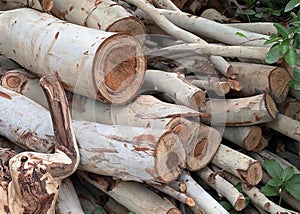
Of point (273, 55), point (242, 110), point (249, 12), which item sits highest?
point (273, 55)

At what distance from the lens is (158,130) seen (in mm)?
1810

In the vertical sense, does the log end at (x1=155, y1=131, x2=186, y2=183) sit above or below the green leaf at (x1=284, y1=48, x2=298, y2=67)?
below

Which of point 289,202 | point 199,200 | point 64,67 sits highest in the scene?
point 64,67

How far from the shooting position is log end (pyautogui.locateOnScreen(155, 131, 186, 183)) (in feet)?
5.75

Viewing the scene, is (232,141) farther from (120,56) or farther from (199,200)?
(120,56)

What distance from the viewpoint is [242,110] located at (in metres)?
2.14

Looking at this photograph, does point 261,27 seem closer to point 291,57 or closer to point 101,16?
point 291,57

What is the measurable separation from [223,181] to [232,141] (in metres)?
0.23

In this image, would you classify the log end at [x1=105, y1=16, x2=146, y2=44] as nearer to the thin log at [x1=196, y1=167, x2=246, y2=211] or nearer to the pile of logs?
the pile of logs

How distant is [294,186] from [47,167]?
87 cm

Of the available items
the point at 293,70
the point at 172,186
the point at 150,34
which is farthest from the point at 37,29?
the point at 293,70

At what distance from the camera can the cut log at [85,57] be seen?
189cm

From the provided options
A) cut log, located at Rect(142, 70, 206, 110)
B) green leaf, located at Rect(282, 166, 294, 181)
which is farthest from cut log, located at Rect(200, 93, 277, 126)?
green leaf, located at Rect(282, 166, 294, 181)

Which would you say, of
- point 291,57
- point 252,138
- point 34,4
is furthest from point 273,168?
point 34,4
